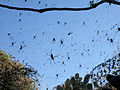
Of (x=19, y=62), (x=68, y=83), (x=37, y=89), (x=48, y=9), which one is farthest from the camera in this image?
(x=19, y=62)

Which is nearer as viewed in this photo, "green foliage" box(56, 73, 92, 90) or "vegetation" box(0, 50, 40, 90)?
"green foliage" box(56, 73, 92, 90)

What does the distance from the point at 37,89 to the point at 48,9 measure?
23.7 ft

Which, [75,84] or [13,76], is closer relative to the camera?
[75,84]

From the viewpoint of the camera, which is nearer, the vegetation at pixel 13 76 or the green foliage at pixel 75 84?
the green foliage at pixel 75 84

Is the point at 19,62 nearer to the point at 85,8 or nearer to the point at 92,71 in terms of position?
the point at 92,71

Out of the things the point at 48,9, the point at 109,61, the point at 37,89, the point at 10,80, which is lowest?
the point at 37,89

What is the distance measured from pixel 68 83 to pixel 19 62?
5958 millimetres

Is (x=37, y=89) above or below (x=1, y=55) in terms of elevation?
below

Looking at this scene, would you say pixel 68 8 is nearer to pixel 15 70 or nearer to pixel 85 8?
pixel 85 8

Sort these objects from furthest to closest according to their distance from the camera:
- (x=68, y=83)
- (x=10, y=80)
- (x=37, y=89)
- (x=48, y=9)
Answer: (x=37, y=89) → (x=10, y=80) → (x=68, y=83) → (x=48, y=9)

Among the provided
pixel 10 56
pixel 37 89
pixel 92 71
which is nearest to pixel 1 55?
pixel 10 56

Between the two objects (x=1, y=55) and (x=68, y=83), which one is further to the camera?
(x=1, y=55)

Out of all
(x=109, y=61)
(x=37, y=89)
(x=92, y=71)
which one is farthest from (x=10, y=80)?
(x=109, y=61)

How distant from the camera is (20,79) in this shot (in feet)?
36.6
